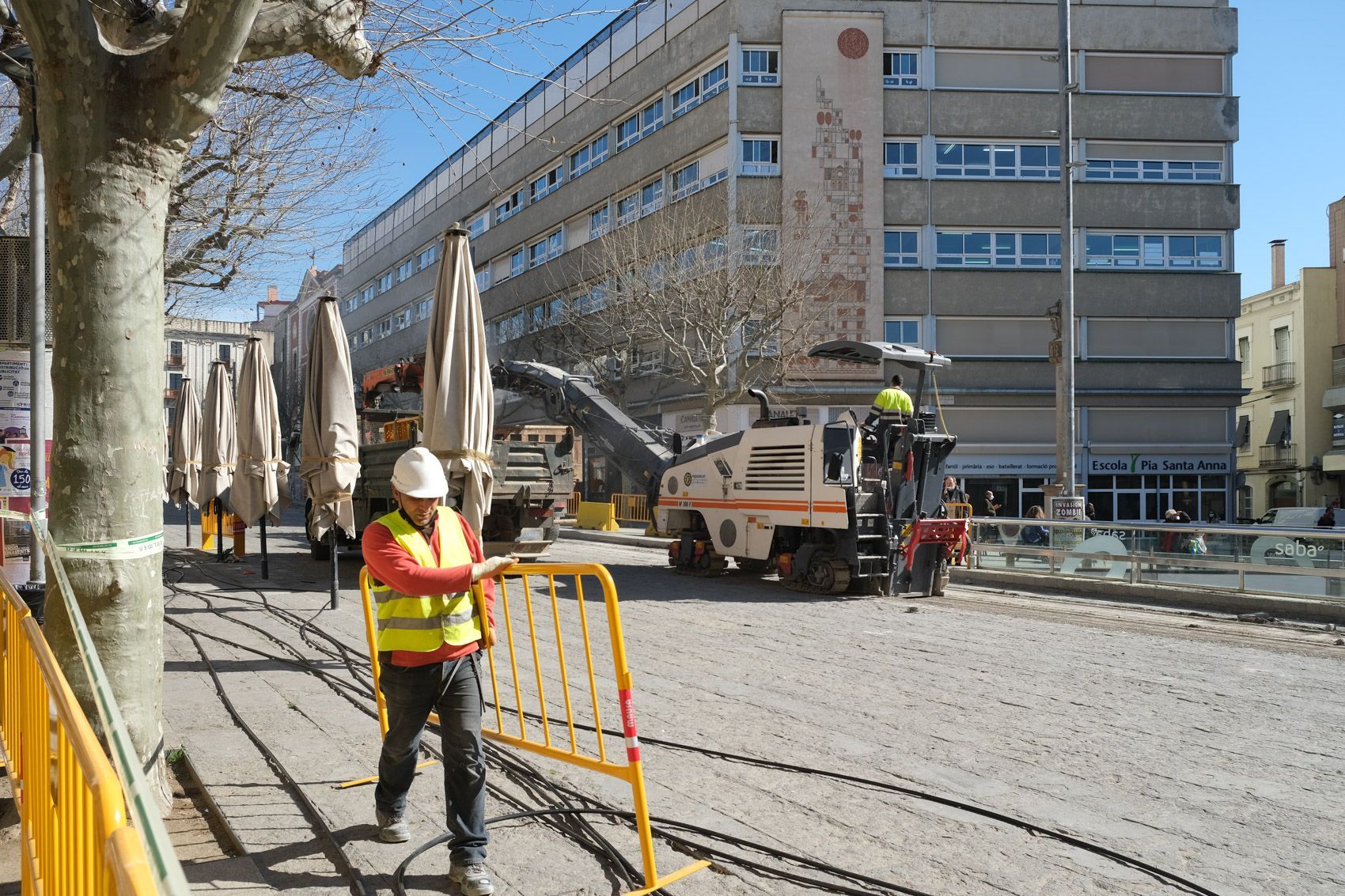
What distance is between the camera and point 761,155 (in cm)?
3400

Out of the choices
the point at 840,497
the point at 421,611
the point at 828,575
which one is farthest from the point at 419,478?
the point at 828,575

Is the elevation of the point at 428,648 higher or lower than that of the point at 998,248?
lower

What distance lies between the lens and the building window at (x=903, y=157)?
34.7 m

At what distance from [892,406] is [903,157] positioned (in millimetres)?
22769

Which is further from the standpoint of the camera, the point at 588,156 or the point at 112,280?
the point at 588,156

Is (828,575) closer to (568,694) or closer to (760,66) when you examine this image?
(568,694)

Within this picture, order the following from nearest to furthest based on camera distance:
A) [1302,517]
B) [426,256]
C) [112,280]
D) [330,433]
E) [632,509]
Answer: [112,280] < [330,433] < [1302,517] < [632,509] < [426,256]

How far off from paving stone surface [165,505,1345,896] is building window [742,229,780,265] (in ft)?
62.7

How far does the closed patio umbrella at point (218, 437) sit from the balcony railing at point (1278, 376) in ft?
147

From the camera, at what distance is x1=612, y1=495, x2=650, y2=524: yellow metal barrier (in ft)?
112

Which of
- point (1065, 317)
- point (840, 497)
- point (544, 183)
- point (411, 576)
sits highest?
point (544, 183)

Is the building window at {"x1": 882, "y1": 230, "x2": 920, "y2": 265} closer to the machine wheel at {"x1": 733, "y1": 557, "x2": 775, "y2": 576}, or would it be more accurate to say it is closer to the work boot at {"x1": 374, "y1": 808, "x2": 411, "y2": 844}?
the machine wheel at {"x1": 733, "y1": 557, "x2": 775, "y2": 576}

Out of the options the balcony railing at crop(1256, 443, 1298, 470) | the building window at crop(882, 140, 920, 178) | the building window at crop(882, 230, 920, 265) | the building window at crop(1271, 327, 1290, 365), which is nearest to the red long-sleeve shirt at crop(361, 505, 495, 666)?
the building window at crop(882, 230, 920, 265)

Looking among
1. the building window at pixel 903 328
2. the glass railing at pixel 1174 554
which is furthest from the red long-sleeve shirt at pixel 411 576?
the building window at pixel 903 328
